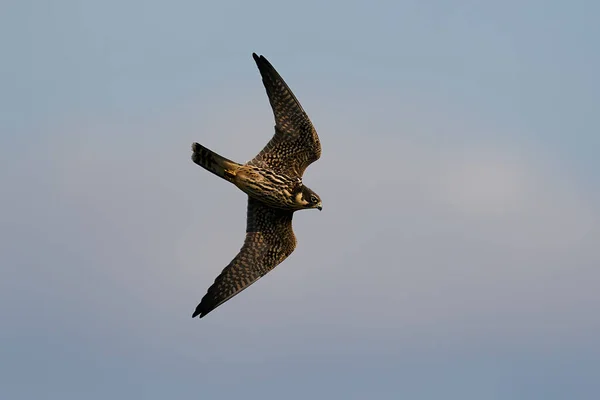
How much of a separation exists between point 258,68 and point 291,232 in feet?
14.2

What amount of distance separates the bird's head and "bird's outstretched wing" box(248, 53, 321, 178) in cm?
43

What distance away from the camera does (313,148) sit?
2645 centimetres

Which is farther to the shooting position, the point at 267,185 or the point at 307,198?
the point at 307,198

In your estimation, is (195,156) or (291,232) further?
(291,232)

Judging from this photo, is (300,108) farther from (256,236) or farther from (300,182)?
(256,236)

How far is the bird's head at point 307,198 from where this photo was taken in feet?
86.1

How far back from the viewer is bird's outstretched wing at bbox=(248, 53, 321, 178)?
26.0 metres

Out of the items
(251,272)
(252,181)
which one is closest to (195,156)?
(252,181)

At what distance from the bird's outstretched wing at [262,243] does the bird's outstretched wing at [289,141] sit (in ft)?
4.37

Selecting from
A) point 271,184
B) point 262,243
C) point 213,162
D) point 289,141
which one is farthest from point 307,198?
point 213,162

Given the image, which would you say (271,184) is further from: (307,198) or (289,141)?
(289,141)

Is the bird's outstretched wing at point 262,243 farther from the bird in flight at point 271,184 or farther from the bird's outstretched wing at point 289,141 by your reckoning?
the bird's outstretched wing at point 289,141

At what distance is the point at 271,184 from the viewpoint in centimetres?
2605

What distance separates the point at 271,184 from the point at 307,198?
969 mm
